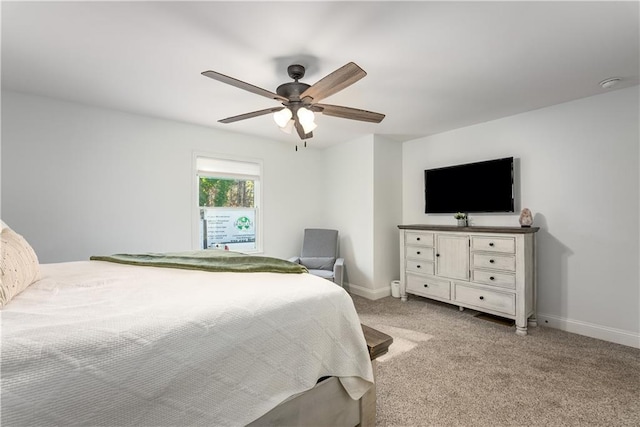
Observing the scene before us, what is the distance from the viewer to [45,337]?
85 cm

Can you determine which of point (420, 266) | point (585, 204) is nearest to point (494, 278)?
point (420, 266)

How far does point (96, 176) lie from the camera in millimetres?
3035

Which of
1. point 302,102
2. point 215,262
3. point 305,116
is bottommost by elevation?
point 215,262

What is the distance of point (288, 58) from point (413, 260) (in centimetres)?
290

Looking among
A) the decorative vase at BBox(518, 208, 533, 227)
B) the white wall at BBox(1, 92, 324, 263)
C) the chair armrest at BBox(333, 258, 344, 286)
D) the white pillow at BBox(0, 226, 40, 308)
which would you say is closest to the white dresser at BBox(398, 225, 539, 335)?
the decorative vase at BBox(518, 208, 533, 227)

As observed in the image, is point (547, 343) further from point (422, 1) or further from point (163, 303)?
point (163, 303)

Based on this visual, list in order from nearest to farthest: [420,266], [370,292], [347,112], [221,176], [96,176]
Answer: [347,112] → [96,176] → [420,266] → [221,176] → [370,292]

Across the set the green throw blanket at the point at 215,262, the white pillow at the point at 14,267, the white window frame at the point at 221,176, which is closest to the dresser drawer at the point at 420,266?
the white window frame at the point at 221,176

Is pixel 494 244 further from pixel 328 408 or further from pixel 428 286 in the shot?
pixel 328 408

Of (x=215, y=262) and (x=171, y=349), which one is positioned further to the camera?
(x=215, y=262)

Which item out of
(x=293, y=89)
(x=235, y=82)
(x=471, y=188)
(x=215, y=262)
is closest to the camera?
(x=235, y=82)

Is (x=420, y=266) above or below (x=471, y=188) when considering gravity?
below

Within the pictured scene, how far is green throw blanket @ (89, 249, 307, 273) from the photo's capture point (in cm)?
175

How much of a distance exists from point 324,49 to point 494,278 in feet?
9.17
